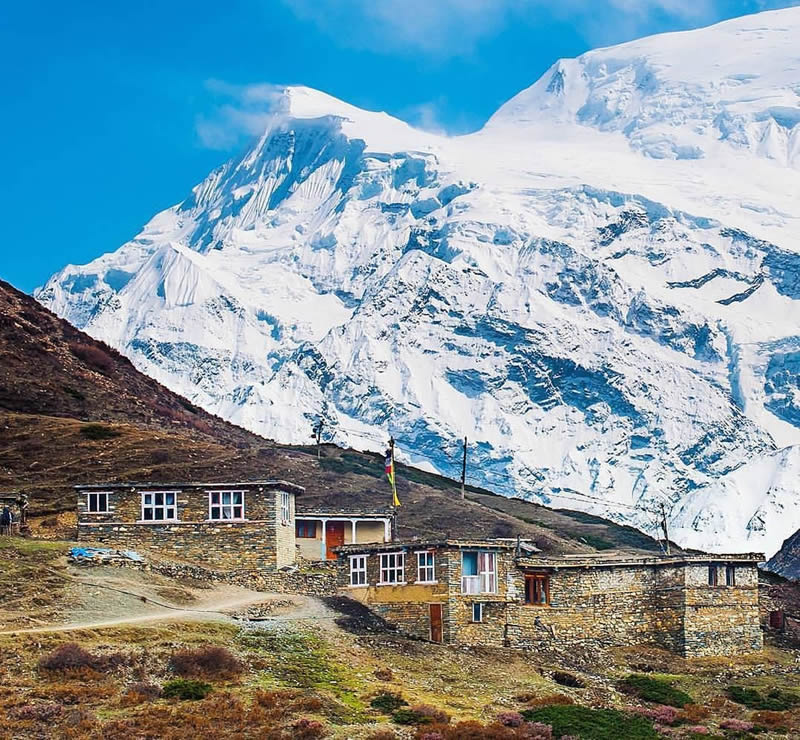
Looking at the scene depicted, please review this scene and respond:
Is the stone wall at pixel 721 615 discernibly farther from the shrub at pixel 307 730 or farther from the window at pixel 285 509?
the shrub at pixel 307 730

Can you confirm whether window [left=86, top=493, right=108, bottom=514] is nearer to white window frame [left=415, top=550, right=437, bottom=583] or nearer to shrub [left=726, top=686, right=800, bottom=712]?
white window frame [left=415, top=550, right=437, bottom=583]

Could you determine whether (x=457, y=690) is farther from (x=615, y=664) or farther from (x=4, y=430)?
(x=4, y=430)

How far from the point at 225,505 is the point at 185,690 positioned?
21.9 metres

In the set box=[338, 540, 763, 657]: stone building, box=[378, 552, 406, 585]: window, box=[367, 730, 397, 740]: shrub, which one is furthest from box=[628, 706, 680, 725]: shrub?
box=[378, 552, 406, 585]: window

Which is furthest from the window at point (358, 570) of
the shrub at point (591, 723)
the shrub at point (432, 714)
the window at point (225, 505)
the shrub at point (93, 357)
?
the shrub at point (93, 357)

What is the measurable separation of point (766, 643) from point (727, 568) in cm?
656

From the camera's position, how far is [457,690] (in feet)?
187

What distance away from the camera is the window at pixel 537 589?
69.2 meters

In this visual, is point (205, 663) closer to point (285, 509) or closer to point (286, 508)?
point (285, 509)

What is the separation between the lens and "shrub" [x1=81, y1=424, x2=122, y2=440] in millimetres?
114250

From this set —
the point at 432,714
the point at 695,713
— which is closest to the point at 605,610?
the point at 695,713

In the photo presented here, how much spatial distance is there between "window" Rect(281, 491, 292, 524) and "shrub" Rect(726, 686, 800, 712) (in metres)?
23.9

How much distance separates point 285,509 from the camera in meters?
73.8

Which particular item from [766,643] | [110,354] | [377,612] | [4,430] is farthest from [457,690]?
[110,354]
